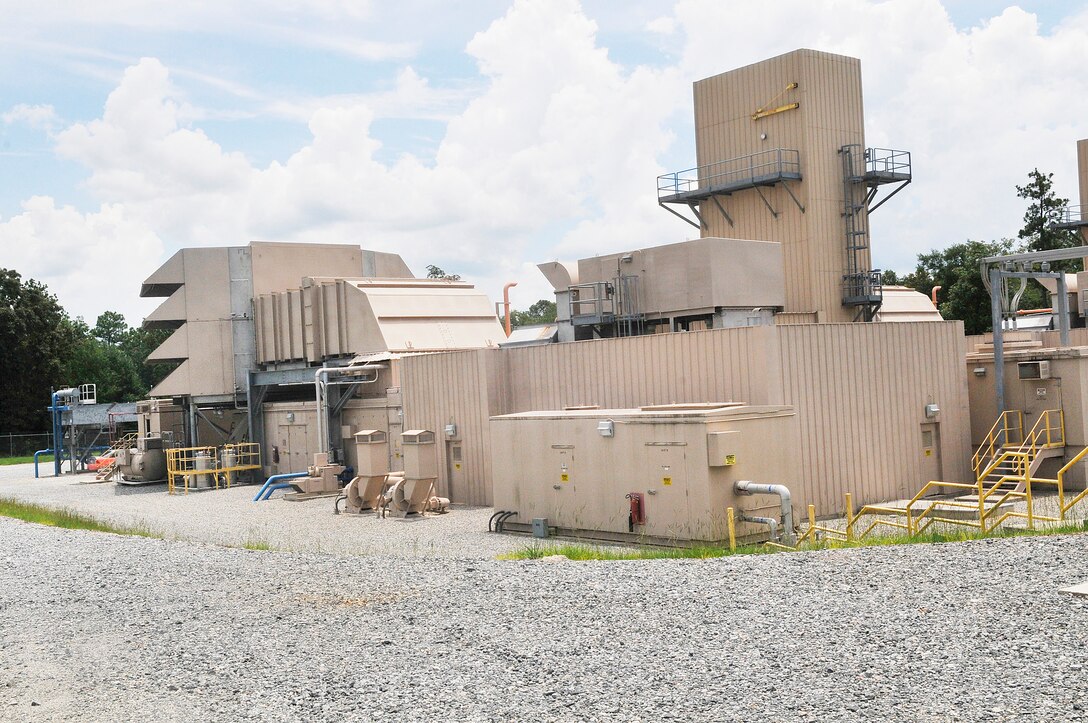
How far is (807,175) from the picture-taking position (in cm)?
3200

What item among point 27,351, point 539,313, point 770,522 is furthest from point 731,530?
point 539,313

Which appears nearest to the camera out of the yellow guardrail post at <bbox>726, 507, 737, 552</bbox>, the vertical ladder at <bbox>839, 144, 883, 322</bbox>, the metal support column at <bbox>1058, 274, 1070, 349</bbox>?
the yellow guardrail post at <bbox>726, 507, 737, 552</bbox>

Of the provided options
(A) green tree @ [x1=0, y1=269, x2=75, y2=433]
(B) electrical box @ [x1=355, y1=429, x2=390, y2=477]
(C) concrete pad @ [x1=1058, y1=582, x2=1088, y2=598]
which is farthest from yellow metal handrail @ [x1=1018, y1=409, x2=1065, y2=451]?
(A) green tree @ [x1=0, y1=269, x2=75, y2=433]

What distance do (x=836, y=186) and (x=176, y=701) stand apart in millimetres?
28436

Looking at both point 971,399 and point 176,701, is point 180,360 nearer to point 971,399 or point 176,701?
point 971,399

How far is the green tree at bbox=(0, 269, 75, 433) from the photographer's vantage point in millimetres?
66188

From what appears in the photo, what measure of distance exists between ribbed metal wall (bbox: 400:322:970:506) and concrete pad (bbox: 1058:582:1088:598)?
8.12 m

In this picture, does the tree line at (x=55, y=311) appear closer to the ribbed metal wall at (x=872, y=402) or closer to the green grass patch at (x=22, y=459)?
the green grass patch at (x=22, y=459)

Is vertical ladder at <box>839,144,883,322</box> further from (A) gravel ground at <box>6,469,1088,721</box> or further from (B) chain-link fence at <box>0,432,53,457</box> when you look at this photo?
(B) chain-link fence at <box>0,432,53,457</box>

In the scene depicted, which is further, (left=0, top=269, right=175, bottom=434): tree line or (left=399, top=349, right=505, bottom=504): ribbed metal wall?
(left=0, top=269, right=175, bottom=434): tree line

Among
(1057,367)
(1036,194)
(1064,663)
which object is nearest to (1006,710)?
(1064,663)

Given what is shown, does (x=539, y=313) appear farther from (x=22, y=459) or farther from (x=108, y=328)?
(x=22, y=459)

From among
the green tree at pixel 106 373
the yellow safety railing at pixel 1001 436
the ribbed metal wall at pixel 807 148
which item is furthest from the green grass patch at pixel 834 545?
the green tree at pixel 106 373

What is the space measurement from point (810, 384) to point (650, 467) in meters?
4.64
